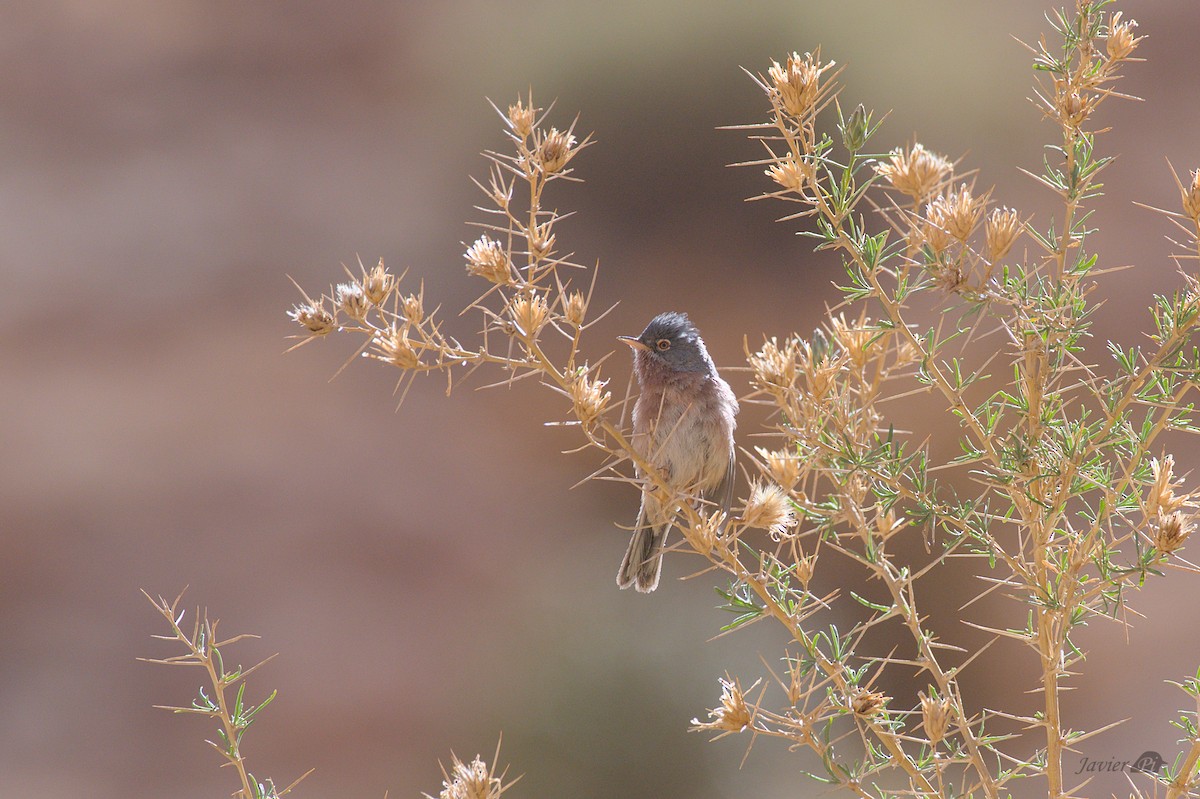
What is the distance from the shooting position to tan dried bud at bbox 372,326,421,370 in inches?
77.6

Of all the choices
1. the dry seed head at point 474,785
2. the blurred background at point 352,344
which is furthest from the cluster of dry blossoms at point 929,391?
the blurred background at point 352,344

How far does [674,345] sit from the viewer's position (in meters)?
4.34

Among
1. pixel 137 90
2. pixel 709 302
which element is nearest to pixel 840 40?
pixel 709 302

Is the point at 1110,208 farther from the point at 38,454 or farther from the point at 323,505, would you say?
the point at 38,454

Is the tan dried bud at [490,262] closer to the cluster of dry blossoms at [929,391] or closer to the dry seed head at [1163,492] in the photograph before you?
the cluster of dry blossoms at [929,391]

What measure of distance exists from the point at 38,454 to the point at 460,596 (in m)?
5.08

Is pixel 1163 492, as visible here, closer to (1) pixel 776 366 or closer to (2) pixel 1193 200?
(2) pixel 1193 200

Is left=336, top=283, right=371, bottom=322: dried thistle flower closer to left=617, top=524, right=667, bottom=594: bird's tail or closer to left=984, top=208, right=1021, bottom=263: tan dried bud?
left=984, top=208, right=1021, bottom=263: tan dried bud

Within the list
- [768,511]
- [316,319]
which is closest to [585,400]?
[768,511]

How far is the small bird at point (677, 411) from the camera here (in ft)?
14.2

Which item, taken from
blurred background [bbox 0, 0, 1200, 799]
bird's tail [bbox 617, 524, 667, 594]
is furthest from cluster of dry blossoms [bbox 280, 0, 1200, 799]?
blurred background [bbox 0, 0, 1200, 799]

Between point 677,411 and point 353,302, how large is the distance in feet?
8.13

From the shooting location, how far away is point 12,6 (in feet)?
46.4

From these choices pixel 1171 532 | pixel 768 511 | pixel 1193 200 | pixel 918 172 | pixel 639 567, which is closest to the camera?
pixel 1171 532
